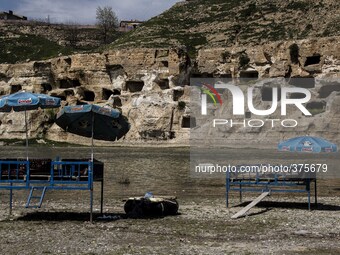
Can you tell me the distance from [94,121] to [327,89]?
54946mm

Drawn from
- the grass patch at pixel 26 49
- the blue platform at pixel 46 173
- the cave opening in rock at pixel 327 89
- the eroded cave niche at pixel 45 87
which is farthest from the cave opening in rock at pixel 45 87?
the blue platform at pixel 46 173

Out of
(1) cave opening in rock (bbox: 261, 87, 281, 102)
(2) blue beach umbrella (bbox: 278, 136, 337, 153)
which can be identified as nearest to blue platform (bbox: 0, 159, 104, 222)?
(2) blue beach umbrella (bbox: 278, 136, 337, 153)

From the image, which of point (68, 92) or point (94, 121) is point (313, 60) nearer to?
point (68, 92)

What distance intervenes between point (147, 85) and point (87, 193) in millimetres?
48223

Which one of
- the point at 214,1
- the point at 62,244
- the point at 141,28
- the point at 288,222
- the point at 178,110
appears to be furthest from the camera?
the point at 214,1

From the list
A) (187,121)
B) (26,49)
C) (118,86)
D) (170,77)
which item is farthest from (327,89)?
(26,49)

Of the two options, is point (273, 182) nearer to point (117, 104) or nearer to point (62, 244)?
point (62, 244)

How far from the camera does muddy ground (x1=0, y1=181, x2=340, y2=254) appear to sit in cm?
960

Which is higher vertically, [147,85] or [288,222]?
[147,85]

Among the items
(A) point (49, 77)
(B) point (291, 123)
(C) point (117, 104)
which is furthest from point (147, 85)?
(B) point (291, 123)

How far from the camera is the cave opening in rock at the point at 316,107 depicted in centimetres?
6164

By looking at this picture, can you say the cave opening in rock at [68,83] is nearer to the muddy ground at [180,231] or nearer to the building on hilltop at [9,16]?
the muddy ground at [180,231]

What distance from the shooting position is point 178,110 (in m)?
64.2

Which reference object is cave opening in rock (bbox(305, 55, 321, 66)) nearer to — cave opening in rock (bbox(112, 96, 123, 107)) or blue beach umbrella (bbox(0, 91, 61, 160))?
cave opening in rock (bbox(112, 96, 123, 107))
